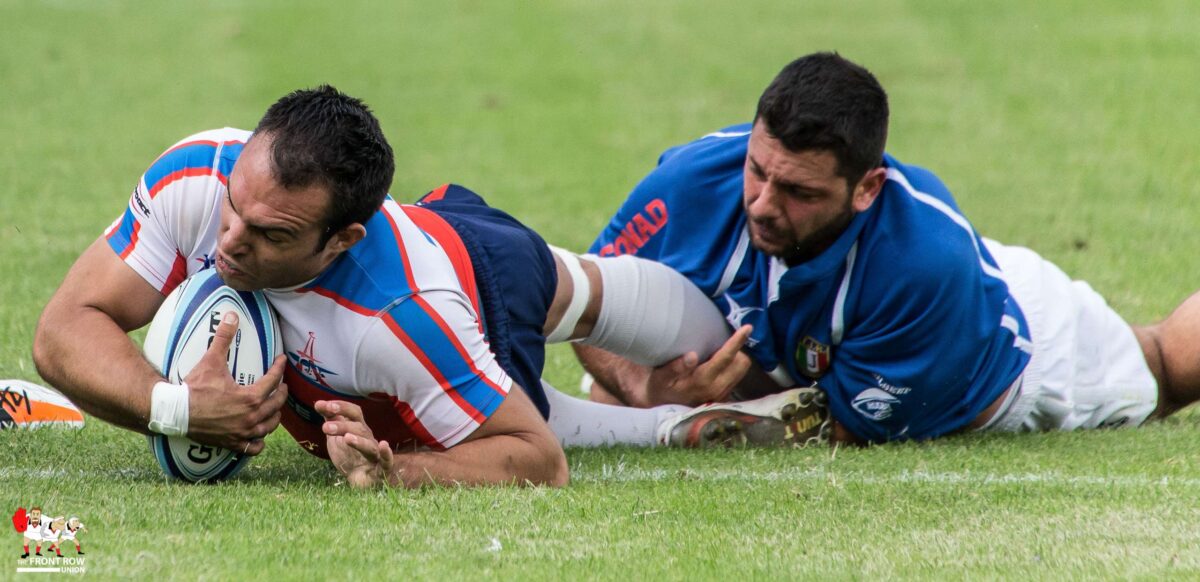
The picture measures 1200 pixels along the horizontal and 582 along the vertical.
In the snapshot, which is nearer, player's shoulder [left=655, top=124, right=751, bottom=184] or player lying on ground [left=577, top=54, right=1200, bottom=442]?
player lying on ground [left=577, top=54, right=1200, bottom=442]

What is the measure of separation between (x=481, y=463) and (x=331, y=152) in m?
1.00

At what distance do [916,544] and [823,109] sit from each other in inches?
70.9

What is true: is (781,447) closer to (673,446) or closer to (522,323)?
(673,446)

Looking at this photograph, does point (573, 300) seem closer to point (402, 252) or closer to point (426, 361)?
point (402, 252)

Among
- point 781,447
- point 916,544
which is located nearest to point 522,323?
point 781,447

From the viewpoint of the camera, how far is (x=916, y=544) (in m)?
4.16

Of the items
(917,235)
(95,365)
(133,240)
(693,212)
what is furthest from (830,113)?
(95,365)

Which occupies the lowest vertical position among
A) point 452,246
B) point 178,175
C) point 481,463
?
point 481,463

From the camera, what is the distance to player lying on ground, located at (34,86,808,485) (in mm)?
4418

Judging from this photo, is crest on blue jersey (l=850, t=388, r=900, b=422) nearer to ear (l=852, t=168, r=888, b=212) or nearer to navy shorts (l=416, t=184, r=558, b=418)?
ear (l=852, t=168, r=888, b=212)

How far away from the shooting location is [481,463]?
15.2 feet

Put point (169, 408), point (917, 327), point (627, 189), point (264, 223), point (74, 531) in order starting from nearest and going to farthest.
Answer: point (74, 531)
point (264, 223)
point (169, 408)
point (917, 327)
point (627, 189)

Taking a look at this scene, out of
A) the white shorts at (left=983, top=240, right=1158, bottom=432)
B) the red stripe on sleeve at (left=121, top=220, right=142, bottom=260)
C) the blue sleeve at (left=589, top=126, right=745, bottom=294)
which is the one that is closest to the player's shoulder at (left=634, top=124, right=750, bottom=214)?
the blue sleeve at (left=589, top=126, right=745, bottom=294)

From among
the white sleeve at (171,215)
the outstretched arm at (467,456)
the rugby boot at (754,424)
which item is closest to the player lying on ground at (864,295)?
the rugby boot at (754,424)
